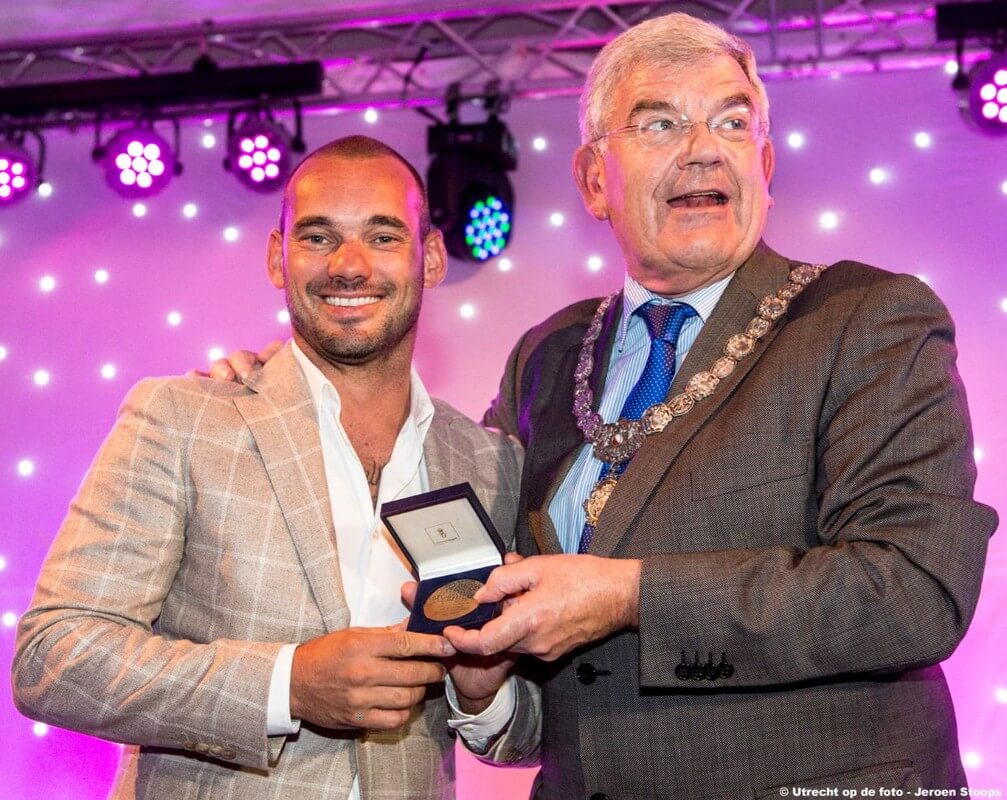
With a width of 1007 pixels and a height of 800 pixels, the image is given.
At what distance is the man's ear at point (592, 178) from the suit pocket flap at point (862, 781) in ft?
4.78

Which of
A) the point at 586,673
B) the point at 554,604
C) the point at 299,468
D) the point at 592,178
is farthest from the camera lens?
the point at 592,178

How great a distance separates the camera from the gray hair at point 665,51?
2.66m

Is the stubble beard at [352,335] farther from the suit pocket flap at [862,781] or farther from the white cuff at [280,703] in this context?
the suit pocket flap at [862,781]

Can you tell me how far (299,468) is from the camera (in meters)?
2.57

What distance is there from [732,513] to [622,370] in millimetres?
572

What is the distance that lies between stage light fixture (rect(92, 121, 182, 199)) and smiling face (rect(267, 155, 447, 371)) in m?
2.63

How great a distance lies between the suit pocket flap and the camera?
6.95ft

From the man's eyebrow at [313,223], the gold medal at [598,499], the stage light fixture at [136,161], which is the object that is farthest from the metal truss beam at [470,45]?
the gold medal at [598,499]

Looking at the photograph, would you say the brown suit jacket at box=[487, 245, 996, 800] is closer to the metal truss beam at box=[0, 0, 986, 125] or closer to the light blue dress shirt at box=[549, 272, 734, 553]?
the light blue dress shirt at box=[549, 272, 734, 553]

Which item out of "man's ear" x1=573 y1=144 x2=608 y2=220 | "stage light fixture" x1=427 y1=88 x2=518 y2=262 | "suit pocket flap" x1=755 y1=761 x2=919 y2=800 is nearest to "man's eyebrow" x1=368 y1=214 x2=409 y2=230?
"man's ear" x1=573 y1=144 x2=608 y2=220

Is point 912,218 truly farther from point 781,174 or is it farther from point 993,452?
point 993,452

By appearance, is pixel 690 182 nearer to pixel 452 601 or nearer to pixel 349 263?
pixel 349 263

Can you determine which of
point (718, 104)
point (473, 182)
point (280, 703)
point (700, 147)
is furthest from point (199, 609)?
point (473, 182)

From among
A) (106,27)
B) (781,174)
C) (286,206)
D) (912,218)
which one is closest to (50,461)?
(106,27)
